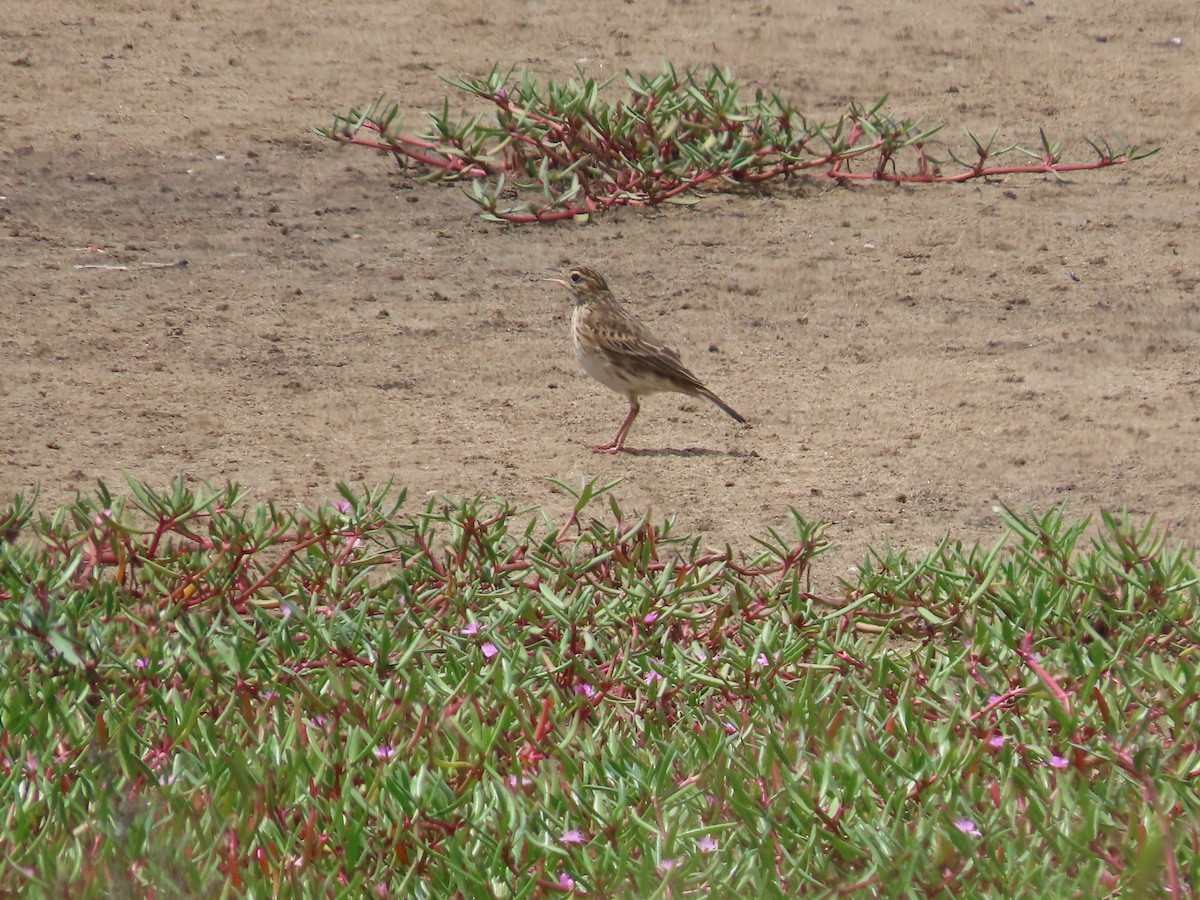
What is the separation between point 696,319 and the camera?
830 cm

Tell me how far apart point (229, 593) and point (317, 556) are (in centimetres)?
32

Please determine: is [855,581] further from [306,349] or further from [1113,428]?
[306,349]

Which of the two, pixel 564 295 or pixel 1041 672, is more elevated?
pixel 1041 672

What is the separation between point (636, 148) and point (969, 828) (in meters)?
6.60

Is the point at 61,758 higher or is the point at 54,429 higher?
the point at 61,758

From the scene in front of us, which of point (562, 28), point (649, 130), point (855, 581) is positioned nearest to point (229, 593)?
point (855, 581)

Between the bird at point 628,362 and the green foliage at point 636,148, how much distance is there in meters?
2.04

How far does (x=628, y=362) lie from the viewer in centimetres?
714

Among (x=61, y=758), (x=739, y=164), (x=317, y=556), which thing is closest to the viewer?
(x=61, y=758)

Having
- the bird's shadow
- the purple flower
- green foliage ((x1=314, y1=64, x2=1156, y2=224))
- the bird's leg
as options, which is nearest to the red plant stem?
the purple flower

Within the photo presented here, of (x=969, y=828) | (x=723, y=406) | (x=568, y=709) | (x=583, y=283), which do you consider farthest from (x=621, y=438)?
(x=969, y=828)

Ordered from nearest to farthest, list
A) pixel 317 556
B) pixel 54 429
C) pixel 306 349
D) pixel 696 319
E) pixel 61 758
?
1. pixel 61 758
2. pixel 317 556
3. pixel 54 429
4. pixel 306 349
5. pixel 696 319

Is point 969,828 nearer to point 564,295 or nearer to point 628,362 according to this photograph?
point 628,362

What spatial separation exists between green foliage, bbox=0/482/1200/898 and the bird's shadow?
97cm
